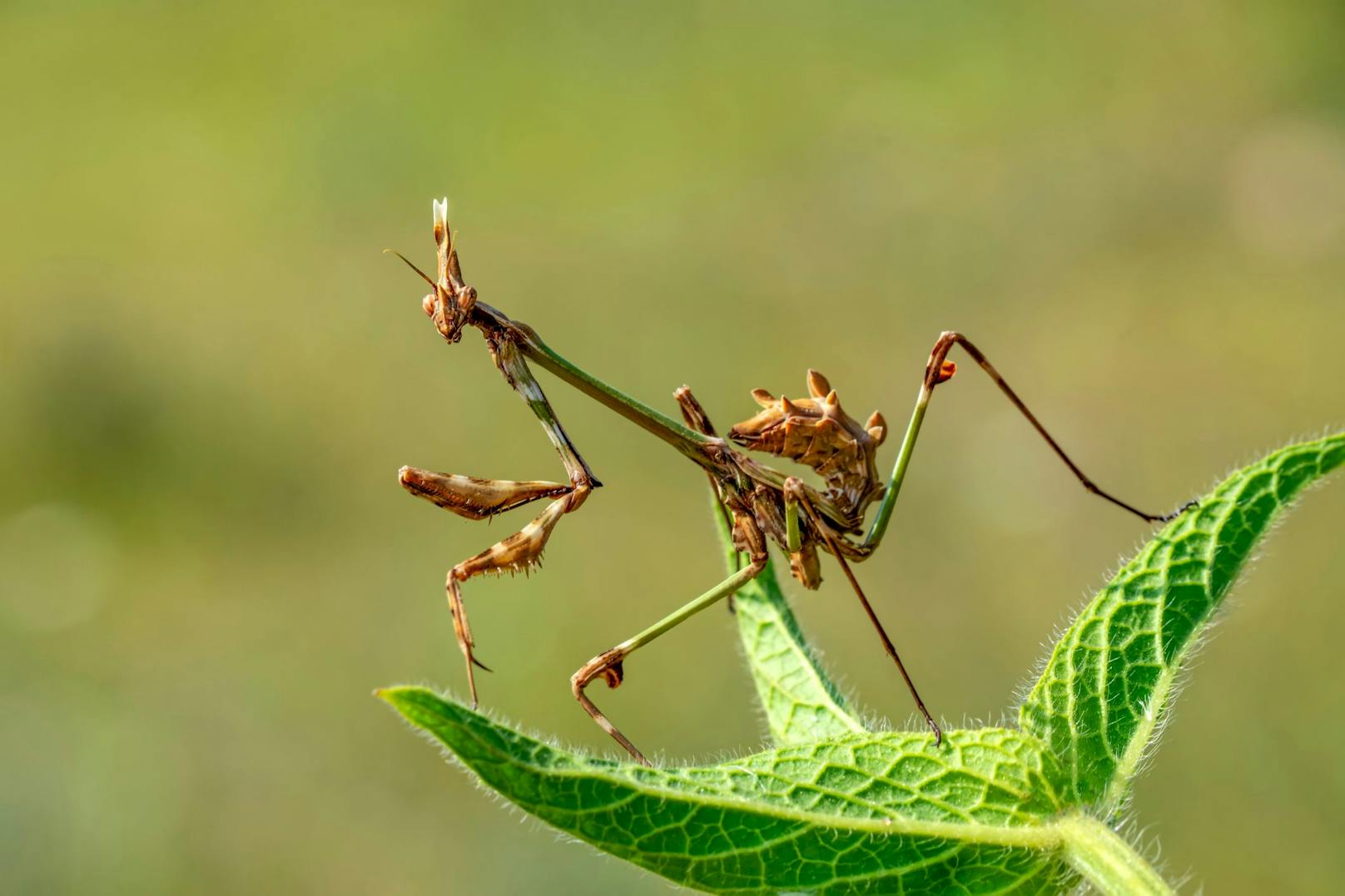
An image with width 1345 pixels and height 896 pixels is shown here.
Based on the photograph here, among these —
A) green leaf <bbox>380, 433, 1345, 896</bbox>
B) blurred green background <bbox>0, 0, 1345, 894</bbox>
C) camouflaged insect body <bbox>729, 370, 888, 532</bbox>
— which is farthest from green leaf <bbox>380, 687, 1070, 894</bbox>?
blurred green background <bbox>0, 0, 1345, 894</bbox>

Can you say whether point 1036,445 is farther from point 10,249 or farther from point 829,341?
point 10,249

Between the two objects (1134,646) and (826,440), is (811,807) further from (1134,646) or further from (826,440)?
(826,440)

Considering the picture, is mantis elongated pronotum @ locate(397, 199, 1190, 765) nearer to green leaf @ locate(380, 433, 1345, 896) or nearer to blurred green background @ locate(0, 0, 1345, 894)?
green leaf @ locate(380, 433, 1345, 896)

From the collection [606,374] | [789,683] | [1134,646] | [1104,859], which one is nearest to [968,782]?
[1104,859]

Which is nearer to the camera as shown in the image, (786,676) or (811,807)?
(811,807)

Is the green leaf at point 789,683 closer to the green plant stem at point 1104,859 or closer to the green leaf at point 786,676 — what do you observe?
the green leaf at point 786,676

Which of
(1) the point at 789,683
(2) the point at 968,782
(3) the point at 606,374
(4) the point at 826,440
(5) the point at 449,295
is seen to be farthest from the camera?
(3) the point at 606,374

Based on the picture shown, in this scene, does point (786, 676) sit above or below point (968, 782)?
above
